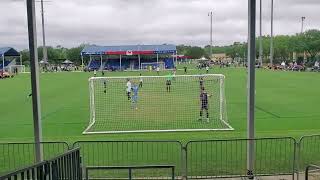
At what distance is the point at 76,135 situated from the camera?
17859 millimetres

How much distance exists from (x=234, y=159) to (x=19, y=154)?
6159 millimetres

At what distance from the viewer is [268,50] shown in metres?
126

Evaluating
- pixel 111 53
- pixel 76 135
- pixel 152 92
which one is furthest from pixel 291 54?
pixel 76 135

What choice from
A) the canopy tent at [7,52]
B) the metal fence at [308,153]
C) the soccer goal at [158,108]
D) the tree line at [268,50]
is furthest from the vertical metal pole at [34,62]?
the canopy tent at [7,52]

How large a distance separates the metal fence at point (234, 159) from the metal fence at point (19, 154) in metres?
3.56

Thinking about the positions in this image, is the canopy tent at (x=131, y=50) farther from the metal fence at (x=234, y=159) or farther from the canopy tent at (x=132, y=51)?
the metal fence at (x=234, y=159)

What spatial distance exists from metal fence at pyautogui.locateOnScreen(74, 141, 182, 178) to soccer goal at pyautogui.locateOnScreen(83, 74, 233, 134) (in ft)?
15.0

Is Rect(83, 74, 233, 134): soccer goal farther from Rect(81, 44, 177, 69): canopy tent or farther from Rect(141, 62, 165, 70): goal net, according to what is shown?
Rect(81, 44, 177, 69): canopy tent

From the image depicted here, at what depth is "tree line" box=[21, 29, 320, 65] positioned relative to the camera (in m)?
99.4

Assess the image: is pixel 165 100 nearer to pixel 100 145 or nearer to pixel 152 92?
pixel 152 92

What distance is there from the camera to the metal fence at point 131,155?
12.2 metres

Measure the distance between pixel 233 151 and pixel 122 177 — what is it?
3939 millimetres

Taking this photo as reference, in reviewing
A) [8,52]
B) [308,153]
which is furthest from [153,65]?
[308,153]

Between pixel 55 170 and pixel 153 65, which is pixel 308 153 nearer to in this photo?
pixel 55 170
